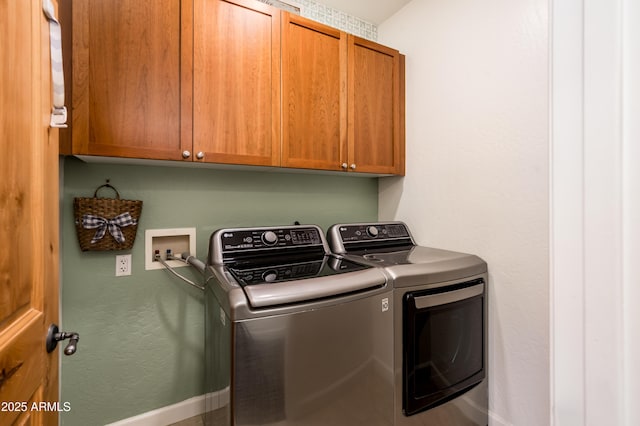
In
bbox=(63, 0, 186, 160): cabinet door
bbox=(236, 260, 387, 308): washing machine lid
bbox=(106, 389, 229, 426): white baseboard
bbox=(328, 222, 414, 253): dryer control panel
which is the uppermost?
bbox=(63, 0, 186, 160): cabinet door

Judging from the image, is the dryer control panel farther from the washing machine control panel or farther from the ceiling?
the ceiling

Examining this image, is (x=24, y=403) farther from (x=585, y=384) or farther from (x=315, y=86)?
(x=315, y=86)

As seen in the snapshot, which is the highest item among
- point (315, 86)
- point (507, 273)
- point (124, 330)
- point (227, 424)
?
point (315, 86)

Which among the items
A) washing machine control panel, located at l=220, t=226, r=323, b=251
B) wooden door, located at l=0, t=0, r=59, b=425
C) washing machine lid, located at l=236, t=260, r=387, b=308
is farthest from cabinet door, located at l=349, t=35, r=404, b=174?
wooden door, located at l=0, t=0, r=59, b=425

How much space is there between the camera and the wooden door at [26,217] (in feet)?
1.93

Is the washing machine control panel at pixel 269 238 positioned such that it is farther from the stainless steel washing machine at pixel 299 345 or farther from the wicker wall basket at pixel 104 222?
the wicker wall basket at pixel 104 222

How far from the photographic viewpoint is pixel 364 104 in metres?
1.91

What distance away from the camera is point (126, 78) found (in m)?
1.28

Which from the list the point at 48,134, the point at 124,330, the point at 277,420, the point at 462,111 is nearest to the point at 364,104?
the point at 462,111

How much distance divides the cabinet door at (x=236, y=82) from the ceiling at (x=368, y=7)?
2.39 feet

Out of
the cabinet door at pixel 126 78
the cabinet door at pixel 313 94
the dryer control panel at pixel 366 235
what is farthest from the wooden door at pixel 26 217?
the dryer control panel at pixel 366 235

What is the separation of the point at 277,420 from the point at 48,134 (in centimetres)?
113

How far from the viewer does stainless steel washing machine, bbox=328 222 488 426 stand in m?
1.33

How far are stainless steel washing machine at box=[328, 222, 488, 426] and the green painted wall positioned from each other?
2.71 feet
